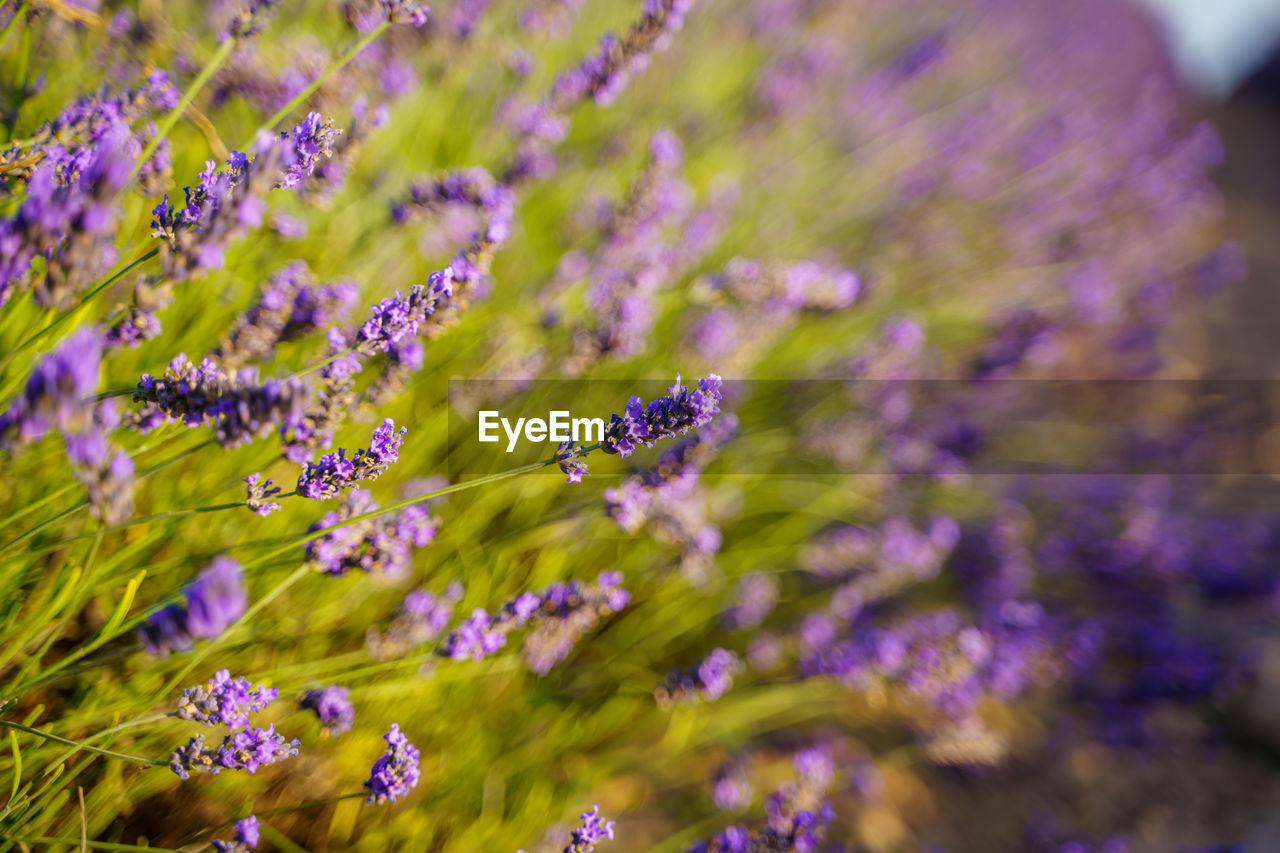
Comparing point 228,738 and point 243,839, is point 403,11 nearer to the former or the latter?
point 228,738

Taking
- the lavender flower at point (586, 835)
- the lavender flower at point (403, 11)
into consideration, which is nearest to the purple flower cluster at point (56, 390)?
the lavender flower at point (403, 11)

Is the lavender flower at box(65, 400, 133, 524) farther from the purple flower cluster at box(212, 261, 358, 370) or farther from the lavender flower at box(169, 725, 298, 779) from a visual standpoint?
the purple flower cluster at box(212, 261, 358, 370)

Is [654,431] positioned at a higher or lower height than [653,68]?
lower

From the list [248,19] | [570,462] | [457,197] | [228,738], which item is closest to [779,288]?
[457,197]

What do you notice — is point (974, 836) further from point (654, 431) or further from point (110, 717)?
point (110, 717)

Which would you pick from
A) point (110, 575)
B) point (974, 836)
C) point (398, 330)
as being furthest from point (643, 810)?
point (398, 330)

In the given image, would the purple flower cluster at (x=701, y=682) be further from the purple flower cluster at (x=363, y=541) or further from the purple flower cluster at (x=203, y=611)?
the purple flower cluster at (x=203, y=611)

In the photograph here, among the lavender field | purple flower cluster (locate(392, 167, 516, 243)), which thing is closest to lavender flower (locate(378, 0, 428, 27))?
the lavender field
